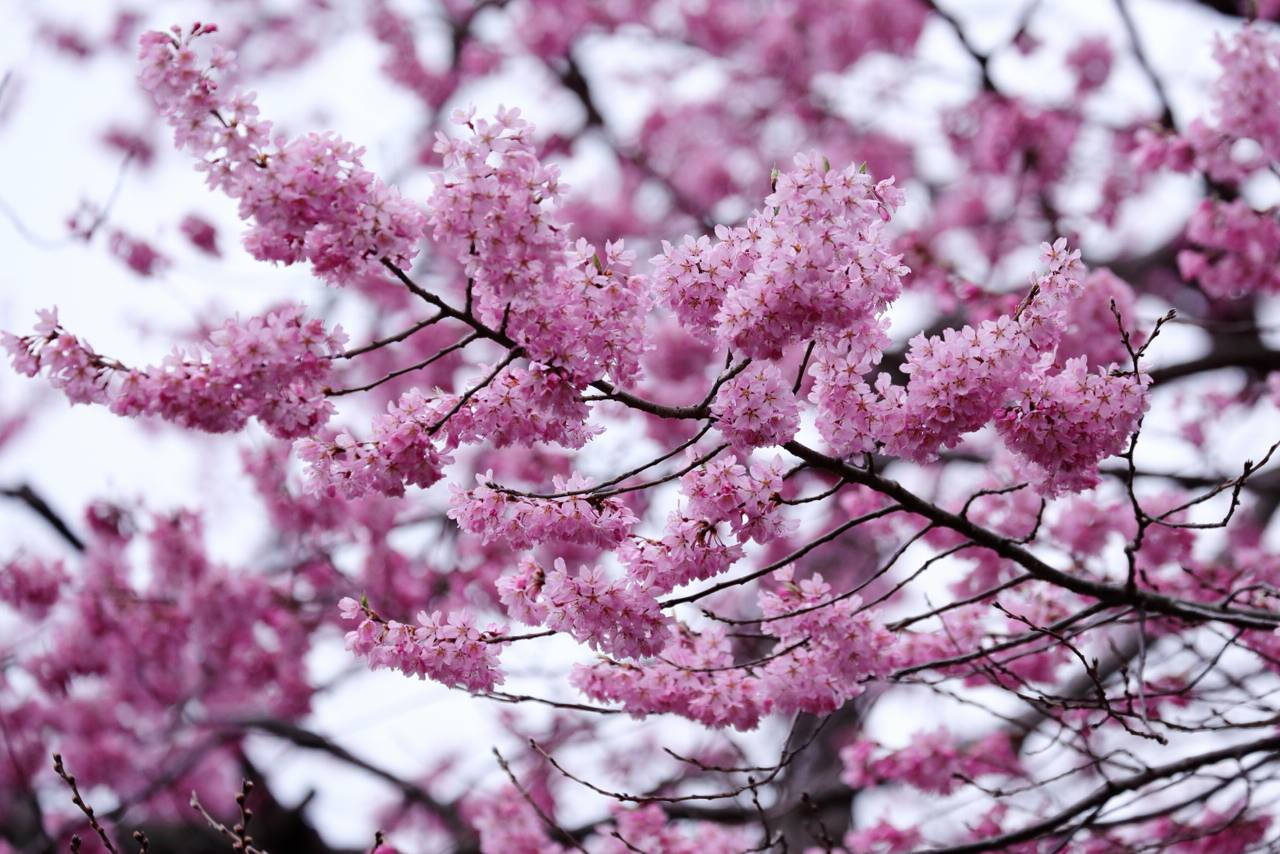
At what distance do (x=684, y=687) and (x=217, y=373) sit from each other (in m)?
1.56

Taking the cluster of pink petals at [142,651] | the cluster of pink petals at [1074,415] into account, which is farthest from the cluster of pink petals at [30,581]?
the cluster of pink petals at [1074,415]

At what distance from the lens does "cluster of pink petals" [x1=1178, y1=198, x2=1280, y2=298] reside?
5.11 meters

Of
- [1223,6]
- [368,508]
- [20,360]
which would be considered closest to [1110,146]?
[1223,6]

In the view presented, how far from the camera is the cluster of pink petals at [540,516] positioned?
2840mm

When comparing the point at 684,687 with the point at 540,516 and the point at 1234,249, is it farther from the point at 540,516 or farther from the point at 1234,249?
the point at 1234,249

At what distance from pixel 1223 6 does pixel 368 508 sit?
653 centimetres

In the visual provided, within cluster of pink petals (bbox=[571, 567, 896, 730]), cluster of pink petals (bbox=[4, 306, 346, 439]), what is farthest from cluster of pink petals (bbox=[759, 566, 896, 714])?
cluster of pink petals (bbox=[4, 306, 346, 439])

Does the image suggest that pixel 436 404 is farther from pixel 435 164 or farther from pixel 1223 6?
pixel 435 164

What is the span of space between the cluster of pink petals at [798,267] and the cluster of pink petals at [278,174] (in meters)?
0.63

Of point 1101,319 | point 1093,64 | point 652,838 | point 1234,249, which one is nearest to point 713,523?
point 652,838

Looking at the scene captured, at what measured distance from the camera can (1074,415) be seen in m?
2.69

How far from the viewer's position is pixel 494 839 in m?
4.66

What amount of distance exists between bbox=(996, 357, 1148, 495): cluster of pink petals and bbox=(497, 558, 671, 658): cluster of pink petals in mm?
969

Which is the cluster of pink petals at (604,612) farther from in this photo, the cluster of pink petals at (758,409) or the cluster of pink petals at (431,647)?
the cluster of pink petals at (758,409)
